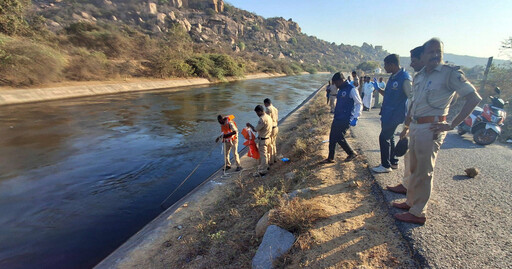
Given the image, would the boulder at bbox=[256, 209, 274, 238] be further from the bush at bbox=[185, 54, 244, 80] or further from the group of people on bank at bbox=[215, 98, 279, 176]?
the bush at bbox=[185, 54, 244, 80]

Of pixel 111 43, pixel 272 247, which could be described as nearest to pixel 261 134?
pixel 272 247

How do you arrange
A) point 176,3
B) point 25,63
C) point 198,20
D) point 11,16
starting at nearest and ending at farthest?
point 25,63
point 11,16
point 198,20
point 176,3

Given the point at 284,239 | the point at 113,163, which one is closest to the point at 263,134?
the point at 284,239

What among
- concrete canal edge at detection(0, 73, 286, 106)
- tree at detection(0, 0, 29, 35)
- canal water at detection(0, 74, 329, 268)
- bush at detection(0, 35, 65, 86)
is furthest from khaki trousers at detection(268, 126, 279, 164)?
tree at detection(0, 0, 29, 35)

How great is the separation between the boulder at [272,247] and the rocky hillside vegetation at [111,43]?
25321 mm

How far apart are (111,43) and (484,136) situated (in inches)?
1688

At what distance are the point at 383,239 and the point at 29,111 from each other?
1987 cm

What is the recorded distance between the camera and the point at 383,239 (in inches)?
106

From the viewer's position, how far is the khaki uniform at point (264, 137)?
252 inches

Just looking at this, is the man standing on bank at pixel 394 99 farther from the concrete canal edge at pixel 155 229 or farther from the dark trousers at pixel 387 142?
the concrete canal edge at pixel 155 229

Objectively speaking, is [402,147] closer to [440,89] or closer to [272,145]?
[440,89]

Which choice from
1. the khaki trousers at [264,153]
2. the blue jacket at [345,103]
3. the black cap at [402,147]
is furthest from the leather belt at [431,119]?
the khaki trousers at [264,153]

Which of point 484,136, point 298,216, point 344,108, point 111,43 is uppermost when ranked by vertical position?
point 111,43

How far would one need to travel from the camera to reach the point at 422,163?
2.72 metres
